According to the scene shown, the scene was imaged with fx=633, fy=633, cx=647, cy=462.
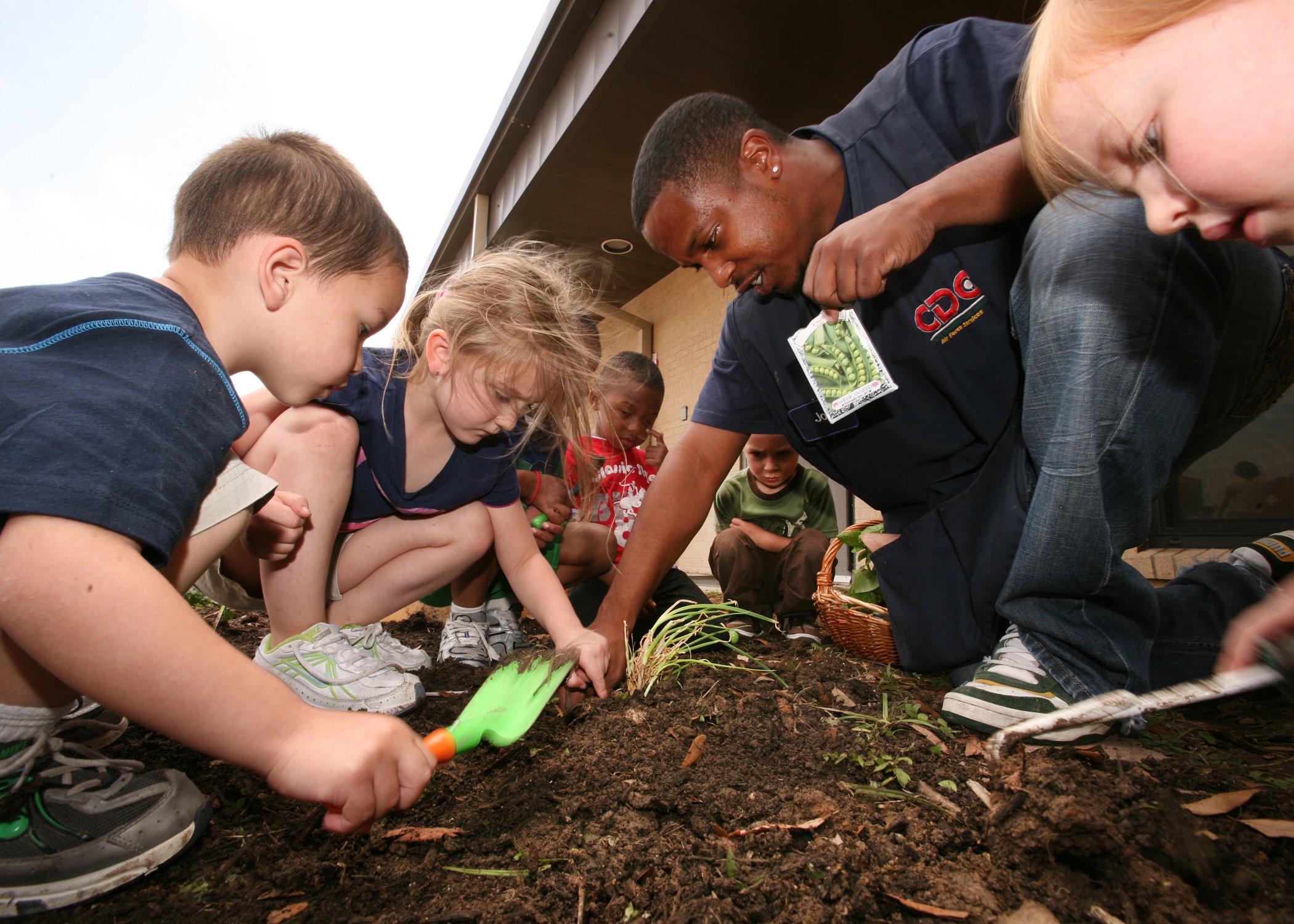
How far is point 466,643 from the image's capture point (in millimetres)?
2268

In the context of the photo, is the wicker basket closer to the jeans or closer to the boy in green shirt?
A: the boy in green shirt

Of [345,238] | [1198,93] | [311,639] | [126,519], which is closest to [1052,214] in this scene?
[1198,93]

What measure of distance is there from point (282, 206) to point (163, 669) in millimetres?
859

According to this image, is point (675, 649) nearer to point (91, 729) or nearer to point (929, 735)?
point (929, 735)

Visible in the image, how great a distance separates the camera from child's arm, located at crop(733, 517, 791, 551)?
327cm

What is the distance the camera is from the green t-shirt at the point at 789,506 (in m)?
3.62

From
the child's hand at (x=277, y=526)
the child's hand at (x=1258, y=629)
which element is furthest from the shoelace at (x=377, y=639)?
the child's hand at (x=1258, y=629)

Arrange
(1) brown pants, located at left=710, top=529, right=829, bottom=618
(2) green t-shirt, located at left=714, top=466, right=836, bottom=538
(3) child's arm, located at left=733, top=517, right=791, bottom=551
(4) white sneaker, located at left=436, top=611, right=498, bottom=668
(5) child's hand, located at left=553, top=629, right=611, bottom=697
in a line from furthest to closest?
(2) green t-shirt, located at left=714, top=466, right=836, bottom=538, (3) child's arm, located at left=733, top=517, right=791, bottom=551, (1) brown pants, located at left=710, top=529, right=829, bottom=618, (4) white sneaker, located at left=436, top=611, right=498, bottom=668, (5) child's hand, located at left=553, top=629, right=611, bottom=697

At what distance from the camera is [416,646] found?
2.58 m

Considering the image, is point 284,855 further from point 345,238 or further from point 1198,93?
point 1198,93

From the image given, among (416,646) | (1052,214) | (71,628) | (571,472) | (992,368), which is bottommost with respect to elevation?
(416,646)

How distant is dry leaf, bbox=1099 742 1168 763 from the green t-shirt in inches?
90.1

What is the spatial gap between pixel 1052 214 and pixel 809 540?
6.00ft

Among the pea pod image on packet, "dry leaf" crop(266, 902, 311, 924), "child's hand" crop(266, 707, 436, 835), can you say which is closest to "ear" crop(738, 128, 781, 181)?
→ the pea pod image on packet
